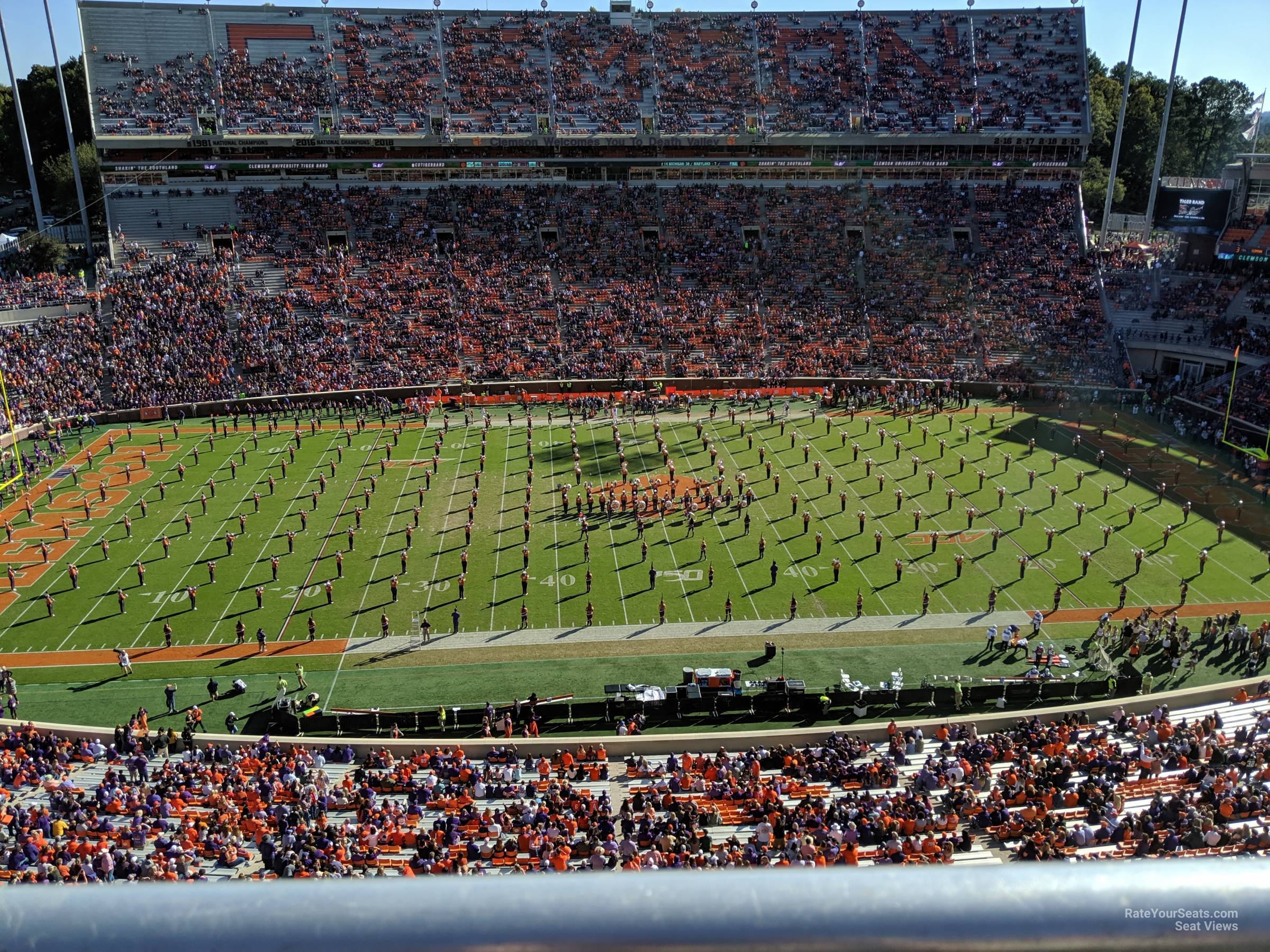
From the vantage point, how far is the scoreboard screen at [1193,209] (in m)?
51.1

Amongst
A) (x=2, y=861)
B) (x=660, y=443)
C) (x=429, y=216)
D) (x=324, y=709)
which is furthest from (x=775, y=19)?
(x=2, y=861)

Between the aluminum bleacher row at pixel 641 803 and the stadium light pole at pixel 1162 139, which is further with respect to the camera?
the stadium light pole at pixel 1162 139

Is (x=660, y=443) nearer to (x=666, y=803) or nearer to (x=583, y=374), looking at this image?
(x=583, y=374)

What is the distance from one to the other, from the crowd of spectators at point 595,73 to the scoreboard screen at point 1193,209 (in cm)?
1326

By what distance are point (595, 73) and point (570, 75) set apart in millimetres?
1679

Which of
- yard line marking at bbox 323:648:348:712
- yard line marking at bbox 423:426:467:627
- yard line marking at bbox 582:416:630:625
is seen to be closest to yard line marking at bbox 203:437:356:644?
yard line marking at bbox 323:648:348:712

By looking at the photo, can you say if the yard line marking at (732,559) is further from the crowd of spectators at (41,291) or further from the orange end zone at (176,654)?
the crowd of spectators at (41,291)

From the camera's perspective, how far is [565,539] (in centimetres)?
3228

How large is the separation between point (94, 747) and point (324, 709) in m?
4.53

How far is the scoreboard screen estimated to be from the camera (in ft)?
168

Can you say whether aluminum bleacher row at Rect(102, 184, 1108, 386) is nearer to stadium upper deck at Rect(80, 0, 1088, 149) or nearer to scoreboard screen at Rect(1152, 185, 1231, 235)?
stadium upper deck at Rect(80, 0, 1088, 149)

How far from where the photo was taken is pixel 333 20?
217ft

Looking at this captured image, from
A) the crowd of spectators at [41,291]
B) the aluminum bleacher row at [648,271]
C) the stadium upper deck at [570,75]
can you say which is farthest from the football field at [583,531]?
the stadium upper deck at [570,75]

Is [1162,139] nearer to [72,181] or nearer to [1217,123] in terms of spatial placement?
[1217,123]
